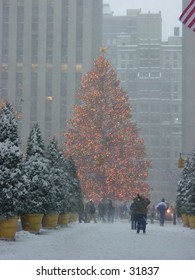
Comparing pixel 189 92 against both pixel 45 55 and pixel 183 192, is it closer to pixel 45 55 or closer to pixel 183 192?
pixel 45 55

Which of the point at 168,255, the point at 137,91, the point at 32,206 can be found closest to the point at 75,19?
the point at 137,91

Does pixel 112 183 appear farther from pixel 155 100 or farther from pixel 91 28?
pixel 155 100

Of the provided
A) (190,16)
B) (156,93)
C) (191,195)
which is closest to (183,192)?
(191,195)

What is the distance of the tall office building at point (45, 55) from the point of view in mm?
107500

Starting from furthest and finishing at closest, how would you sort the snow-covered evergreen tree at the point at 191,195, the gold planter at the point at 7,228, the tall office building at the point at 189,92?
the tall office building at the point at 189,92, the snow-covered evergreen tree at the point at 191,195, the gold planter at the point at 7,228

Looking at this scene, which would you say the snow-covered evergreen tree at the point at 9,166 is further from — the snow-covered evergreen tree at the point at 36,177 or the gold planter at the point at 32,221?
the gold planter at the point at 32,221

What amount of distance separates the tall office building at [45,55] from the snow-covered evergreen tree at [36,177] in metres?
83.6

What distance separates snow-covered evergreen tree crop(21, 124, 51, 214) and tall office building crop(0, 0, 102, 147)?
83564 millimetres

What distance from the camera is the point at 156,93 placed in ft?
577

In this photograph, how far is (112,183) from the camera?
4672cm

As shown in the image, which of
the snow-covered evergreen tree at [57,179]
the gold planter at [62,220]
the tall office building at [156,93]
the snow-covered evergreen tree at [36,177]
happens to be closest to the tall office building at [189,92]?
the tall office building at [156,93]

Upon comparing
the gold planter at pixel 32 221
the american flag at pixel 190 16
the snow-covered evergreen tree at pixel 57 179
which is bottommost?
the gold planter at pixel 32 221

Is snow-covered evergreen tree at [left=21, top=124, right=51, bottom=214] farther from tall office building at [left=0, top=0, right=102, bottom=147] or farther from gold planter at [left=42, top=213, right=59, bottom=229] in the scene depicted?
tall office building at [left=0, top=0, right=102, bottom=147]

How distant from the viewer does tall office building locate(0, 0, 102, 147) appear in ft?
353
